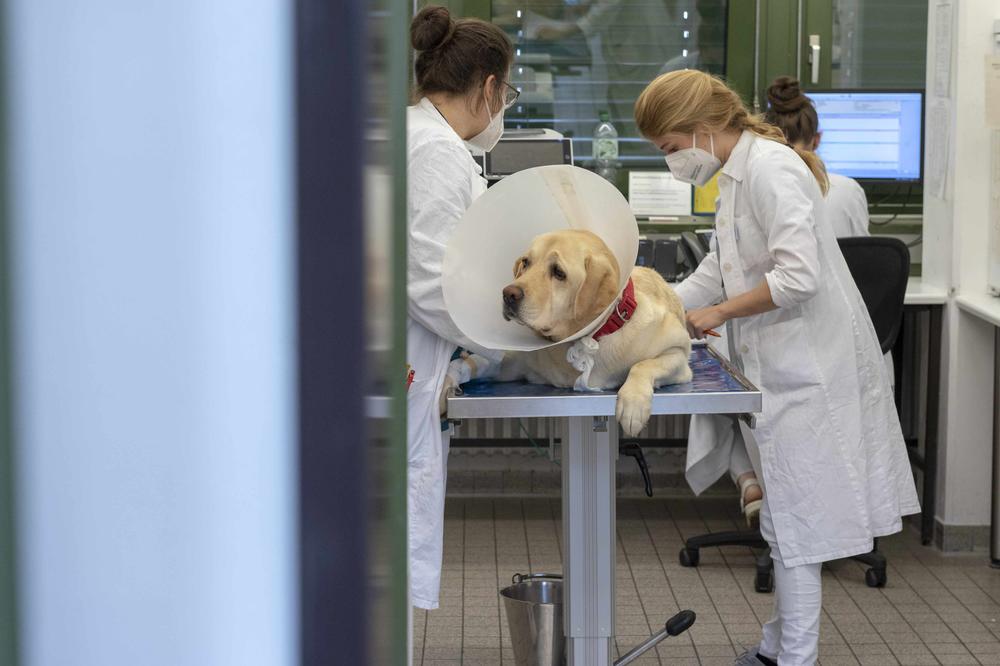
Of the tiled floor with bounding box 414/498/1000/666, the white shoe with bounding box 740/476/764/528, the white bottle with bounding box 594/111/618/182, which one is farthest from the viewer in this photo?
the white bottle with bounding box 594/111/618/182

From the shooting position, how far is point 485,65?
2.11 metres

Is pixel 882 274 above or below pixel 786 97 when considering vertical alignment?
below

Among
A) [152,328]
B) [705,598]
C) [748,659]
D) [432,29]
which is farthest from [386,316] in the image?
[705,598]

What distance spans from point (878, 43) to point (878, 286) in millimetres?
1894

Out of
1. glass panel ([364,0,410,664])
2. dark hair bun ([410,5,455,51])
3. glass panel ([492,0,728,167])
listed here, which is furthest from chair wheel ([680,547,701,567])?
A: glass panel ([364,0,410,664])

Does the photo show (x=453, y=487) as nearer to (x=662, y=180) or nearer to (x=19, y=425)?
(x=662, y=180)

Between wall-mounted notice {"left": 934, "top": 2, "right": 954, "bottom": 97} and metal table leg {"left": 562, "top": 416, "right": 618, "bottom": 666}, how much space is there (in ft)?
7.03

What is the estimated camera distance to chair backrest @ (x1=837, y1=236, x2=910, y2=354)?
11.3 feet

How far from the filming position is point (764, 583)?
3494mm

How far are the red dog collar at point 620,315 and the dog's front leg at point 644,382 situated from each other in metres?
0.07

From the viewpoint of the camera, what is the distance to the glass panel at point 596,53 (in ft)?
16.3

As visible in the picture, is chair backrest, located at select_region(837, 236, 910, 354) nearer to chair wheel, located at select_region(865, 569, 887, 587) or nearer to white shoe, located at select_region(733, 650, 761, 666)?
chair wheel, located at select_region(865, 569, 887, 587)

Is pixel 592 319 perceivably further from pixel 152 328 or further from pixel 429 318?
pixel 152 328

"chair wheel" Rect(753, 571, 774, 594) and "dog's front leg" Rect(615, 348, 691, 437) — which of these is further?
"chair wheel" Rect(753, 571, 774, 594)
